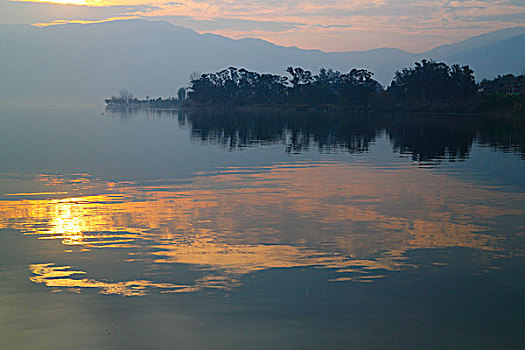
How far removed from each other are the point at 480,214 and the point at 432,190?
4.95 m

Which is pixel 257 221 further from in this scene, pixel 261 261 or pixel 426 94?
pixel 426 94

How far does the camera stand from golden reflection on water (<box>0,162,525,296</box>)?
45.0 feet

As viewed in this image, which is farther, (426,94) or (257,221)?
(426,94)

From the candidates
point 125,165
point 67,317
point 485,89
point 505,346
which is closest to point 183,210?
point 67,317

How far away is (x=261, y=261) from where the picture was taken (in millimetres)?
13812

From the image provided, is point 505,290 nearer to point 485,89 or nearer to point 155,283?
point 155,283

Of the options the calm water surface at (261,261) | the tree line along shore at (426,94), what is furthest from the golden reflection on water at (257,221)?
the tree line along shore at (426,94)

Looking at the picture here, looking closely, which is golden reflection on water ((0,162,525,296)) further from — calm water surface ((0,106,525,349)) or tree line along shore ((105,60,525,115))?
tree line along shore ((105,60,525,115))

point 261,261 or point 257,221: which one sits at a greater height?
point 257,221

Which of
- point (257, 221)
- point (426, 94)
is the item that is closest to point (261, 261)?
point (257, 221)

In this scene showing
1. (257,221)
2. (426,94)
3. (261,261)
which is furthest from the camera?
(426,94)

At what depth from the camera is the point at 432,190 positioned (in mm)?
24281

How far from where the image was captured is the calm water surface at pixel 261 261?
10078 millimetres

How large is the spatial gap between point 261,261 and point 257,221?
4339mm
